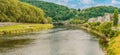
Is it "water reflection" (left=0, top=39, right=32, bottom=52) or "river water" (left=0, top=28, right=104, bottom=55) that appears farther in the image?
"water reflection" (left=0, top=39, right=32, bottom=52)

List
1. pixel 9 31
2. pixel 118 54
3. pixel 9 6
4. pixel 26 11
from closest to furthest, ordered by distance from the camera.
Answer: pixel 118 54 < pixel 9 31 < pixel 9 6 < pixel 26 11

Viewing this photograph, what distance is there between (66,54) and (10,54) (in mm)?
13290

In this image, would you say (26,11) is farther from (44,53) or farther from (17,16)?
(44,53)

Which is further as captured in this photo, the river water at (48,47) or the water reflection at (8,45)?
the water reflection at (8,45)

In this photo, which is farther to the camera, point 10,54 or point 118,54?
point 10,54

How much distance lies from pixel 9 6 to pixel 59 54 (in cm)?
10935

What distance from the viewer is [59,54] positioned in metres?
62.5

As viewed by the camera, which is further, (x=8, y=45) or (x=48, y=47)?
(x=8, y=45)

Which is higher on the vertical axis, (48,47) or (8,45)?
(8,45)

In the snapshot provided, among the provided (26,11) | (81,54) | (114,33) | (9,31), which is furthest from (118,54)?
(26,11)

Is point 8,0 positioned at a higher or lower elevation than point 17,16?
higher

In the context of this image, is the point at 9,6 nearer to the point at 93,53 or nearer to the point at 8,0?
the point at 8,0

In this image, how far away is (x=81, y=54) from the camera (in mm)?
64125

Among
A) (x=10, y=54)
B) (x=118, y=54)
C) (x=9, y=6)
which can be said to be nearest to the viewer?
(x=118, y=54)
